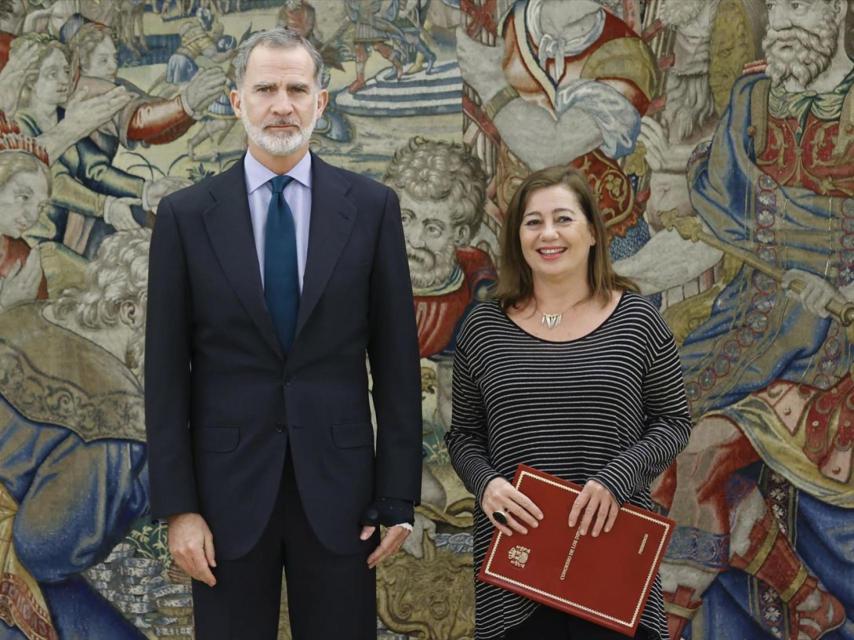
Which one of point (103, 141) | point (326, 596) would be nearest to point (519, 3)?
point (103, 141)

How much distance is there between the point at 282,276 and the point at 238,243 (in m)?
0.15

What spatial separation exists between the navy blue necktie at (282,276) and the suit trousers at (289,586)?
347 mm

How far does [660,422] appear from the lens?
3.12 meters

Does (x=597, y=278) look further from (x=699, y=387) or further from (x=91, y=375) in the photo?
(x=91, y=375)

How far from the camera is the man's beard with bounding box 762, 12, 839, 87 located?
427 cm

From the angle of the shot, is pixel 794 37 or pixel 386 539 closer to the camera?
pixel 386 539

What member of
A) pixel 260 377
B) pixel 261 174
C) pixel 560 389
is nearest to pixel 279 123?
pixel 261 174

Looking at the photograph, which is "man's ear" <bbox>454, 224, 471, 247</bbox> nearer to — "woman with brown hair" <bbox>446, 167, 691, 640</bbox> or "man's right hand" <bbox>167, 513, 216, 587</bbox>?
"woman with brown hair" <bbox>446, 167, 691, 640</bbox>

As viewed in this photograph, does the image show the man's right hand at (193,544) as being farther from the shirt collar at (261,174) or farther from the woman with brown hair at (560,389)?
the shirt collar at (261,174)

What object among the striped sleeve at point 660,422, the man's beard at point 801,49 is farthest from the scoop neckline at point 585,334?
the man's beard at point 801,49

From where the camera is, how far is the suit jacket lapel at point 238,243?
114 inches

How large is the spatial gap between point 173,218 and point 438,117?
1633 mm

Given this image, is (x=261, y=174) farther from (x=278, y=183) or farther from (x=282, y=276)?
(x=282, y=276)

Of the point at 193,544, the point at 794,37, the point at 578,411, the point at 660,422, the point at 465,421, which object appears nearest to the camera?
the point at 193,544
